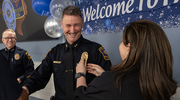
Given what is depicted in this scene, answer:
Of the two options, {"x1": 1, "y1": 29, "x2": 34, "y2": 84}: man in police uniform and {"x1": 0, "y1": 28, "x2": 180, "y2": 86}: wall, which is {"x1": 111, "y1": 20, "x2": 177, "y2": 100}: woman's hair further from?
{"x1": 1, "y1": 29, "x2": 34, "y2": 84}: man in police uniform

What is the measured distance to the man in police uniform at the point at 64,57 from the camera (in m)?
1.19

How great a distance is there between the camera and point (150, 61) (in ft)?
2.01

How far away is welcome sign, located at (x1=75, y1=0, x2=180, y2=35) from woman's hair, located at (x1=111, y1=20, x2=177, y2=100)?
0.80m

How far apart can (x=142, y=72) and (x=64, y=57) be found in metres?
0.79

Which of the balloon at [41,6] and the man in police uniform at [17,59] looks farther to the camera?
the man in police uniform at [17,59]

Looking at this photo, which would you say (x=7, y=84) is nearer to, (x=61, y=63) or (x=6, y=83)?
(x=6, y=83)

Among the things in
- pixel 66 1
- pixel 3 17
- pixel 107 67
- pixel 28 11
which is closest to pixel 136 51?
pixel 107 67

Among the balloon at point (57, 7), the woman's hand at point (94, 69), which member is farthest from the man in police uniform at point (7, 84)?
the balloon at point (57, 7)

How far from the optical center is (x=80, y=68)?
0.95 m

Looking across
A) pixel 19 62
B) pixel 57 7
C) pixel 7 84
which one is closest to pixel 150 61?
pixel 7 84

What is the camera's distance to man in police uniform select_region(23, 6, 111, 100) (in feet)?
3.89

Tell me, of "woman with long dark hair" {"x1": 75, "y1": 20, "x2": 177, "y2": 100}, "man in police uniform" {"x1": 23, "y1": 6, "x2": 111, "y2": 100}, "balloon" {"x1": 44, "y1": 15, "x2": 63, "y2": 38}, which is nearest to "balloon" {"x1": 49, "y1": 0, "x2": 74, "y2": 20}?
"balloon" {"x1": 44, "y1": 15, "x2": 63, "y2": 38}

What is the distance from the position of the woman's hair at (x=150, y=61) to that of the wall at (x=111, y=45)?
77 cm

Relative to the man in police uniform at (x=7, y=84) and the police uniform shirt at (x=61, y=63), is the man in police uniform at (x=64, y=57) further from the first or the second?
the man in police uniform at (x=7, y=84)
